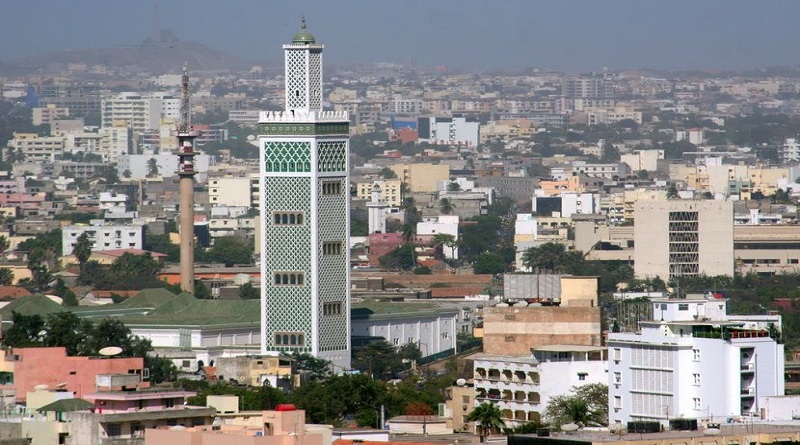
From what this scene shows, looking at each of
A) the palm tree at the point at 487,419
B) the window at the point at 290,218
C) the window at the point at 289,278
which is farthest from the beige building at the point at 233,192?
the palm tree at the point at 487,419

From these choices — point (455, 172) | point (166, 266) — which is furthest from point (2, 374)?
point (455, 172)

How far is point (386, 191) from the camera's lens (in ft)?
499

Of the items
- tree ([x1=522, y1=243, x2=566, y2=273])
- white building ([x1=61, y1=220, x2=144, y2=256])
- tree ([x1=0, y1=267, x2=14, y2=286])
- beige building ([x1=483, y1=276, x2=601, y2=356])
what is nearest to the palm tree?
beige building ([x1=483, y1=276, x2=601, y2=356])

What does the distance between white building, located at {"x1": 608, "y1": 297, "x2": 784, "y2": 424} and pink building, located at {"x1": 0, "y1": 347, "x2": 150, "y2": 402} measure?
7103 mm

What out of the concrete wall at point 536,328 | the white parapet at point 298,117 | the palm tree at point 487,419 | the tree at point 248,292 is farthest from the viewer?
the tree at point 248,292

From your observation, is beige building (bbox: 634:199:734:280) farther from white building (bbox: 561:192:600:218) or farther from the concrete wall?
the concrete wall

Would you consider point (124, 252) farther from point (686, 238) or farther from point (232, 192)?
point (232, 192)

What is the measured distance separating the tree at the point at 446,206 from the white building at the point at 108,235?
22.2 m

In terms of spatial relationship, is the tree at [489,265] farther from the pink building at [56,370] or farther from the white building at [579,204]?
the pink building at [56,370]

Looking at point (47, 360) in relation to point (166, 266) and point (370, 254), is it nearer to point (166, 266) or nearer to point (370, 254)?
point (166, 266)

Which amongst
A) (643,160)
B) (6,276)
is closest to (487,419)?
(6,276)

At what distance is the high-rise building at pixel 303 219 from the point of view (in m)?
63.4

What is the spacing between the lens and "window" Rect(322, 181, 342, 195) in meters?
63.8

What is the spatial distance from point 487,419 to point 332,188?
61.2 ft
